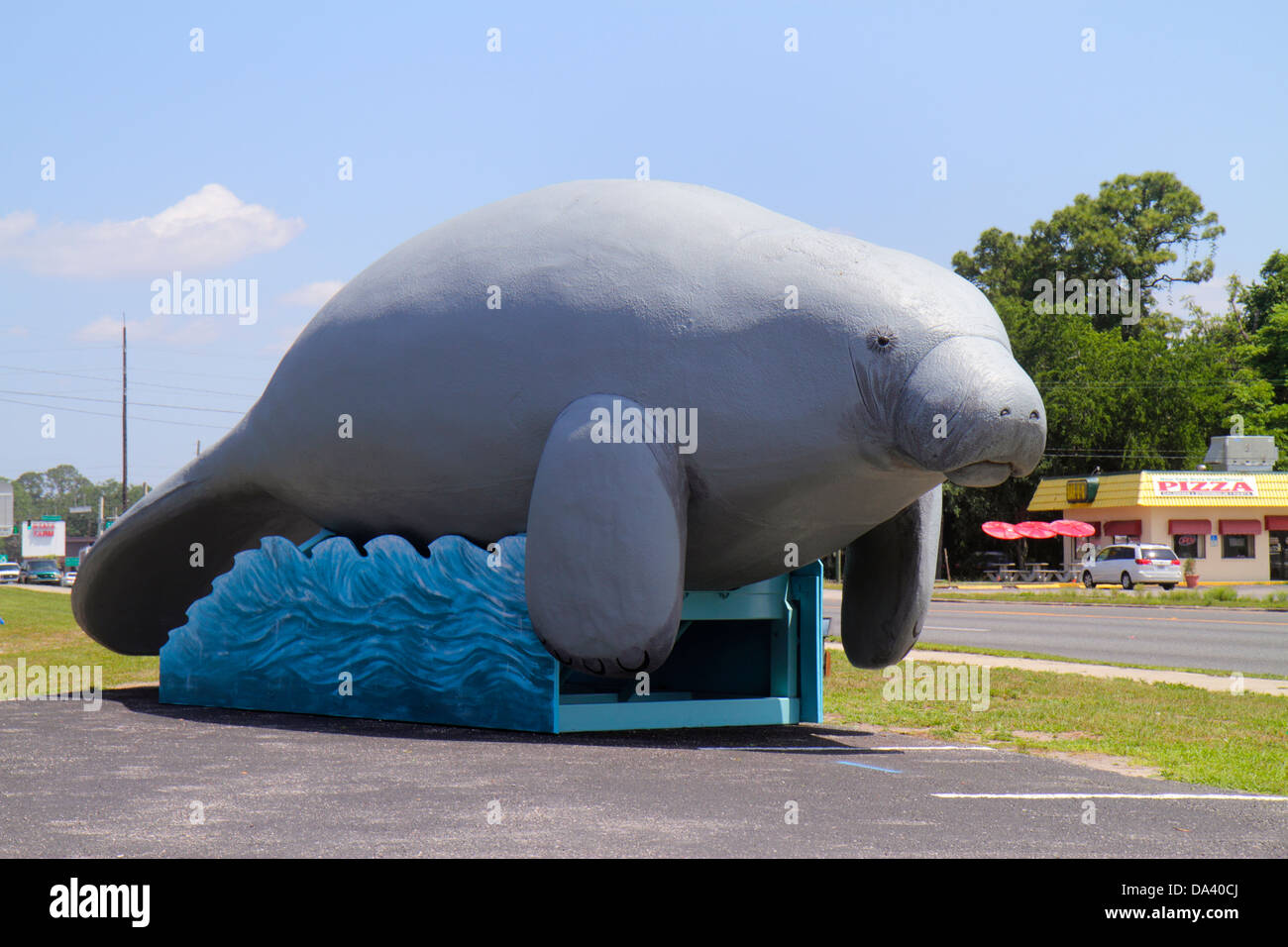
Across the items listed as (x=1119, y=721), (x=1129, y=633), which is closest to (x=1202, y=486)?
(x=1129, y=633)

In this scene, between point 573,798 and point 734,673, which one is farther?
point 734,673

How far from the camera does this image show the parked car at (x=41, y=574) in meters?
67.6

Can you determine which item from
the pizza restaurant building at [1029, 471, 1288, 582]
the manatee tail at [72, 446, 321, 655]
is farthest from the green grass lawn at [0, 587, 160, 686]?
the pizza restaurant building at [1029, 471, 1288, 582]

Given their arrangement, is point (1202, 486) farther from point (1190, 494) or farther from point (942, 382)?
point (942, 382)

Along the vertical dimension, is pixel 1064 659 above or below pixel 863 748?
below

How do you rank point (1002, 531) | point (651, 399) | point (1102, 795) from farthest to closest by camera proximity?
point (1002, 531) → point (651, 399) → point (1102, 795)

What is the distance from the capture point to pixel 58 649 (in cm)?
2036

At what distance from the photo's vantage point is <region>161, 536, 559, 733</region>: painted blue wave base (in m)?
9.81

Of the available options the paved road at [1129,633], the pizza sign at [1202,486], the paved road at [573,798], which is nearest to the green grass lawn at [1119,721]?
the paved road at [573,798]

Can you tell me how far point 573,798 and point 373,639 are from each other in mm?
4298

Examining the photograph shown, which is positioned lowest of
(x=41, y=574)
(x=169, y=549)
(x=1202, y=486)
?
(x=41, y=574)
